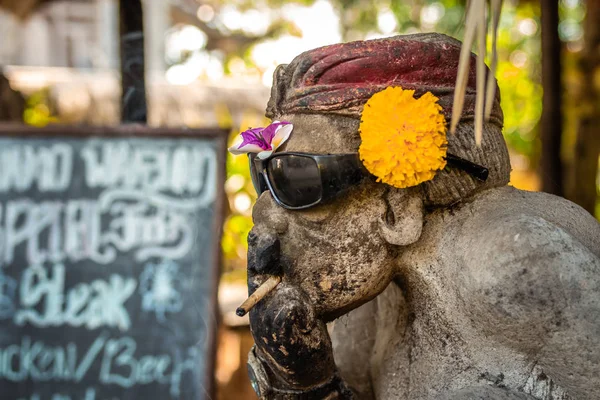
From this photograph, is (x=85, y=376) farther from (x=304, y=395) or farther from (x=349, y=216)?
(x=349, y=216)

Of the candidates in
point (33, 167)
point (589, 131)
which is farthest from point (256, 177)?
point (589, 131)

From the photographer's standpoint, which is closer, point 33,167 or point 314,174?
point 314,174

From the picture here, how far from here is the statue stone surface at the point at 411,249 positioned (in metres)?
0.89

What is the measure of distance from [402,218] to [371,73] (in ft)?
0.75

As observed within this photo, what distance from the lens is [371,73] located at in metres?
0.94

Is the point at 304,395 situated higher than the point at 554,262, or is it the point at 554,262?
the point at 554,262

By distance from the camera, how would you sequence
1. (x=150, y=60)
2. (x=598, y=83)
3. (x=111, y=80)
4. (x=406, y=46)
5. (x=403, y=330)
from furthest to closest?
1. (x=150, y=60)
2. (x=111, y=80)
3. (x=598, y=83)
4. (x=403, y=330)
5. (x=406, y=46)

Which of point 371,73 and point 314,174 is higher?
point 371,73

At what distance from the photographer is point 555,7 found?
2.43m

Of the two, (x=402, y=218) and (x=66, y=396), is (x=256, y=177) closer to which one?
(x=402, y=218)

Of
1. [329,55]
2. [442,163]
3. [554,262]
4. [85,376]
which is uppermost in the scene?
[329,55]

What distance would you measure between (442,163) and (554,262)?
0.21 metres

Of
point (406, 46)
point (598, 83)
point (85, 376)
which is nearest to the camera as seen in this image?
point (406, 46)

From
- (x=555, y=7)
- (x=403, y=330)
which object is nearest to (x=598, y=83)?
(x=555, y=7)
